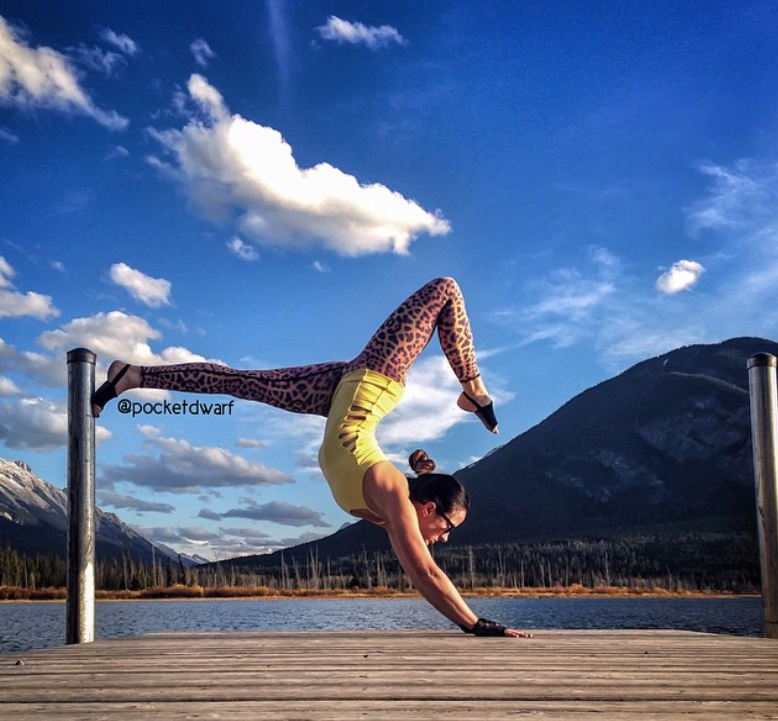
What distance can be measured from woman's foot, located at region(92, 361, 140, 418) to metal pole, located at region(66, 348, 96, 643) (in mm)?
68

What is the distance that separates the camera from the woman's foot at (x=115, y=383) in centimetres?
729

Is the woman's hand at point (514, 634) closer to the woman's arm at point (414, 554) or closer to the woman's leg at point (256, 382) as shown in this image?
the woman's arm at point (414, 554)

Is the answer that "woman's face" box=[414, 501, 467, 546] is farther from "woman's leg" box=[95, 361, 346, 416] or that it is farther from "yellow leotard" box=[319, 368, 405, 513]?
"woman's leg" box=[95, 361, 346, 416]

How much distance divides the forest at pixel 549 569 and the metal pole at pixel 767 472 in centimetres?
13161

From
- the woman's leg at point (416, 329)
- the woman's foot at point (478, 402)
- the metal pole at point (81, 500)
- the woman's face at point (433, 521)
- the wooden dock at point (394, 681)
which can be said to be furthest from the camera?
the woman's foot at point (478, 402)

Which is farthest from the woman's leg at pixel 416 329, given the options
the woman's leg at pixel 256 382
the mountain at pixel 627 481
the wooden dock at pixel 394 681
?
the mountain at pixel 627 481

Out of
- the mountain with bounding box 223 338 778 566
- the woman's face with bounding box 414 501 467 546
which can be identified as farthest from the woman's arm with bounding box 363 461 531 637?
the mountain with bounding box 223 338 778 566

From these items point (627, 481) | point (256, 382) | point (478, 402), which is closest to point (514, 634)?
point (478, 402)

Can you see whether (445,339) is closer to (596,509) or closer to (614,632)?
(614,632)

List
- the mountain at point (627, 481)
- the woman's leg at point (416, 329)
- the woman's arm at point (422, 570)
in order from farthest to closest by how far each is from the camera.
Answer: the mountain at point (627, 481) → the woman's leg at point (416, 329) → the woman's arm at point (422, 570)

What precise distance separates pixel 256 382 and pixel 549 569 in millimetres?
142097

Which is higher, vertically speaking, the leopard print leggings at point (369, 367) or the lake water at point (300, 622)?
the leopard print leggings at point (369, 367)

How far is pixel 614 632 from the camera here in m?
6.81

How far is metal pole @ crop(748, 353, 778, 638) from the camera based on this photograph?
25.2ft
